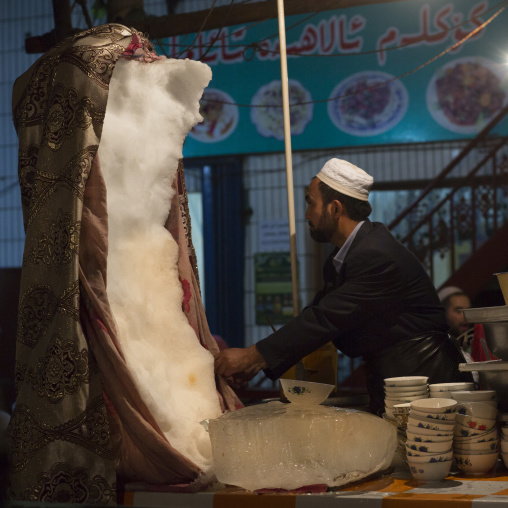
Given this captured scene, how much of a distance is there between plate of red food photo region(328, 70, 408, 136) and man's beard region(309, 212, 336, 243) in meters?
4.84

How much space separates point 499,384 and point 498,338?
20 cm

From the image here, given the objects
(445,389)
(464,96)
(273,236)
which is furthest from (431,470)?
(273,236)

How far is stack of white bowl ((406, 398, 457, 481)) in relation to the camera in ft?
7.61

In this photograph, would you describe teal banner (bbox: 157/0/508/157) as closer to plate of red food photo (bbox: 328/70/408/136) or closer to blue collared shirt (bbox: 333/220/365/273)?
plate of red food photo (bbox: 328/70/408/136)

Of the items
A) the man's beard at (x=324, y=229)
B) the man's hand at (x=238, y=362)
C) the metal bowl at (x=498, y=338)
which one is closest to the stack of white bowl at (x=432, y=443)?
the metal bowl at (x=498, y=338)

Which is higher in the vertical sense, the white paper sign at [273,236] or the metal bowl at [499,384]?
the white paper sign at [273,236]

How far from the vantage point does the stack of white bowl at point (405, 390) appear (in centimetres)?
262

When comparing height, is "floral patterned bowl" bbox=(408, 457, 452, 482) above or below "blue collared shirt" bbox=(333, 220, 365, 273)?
below

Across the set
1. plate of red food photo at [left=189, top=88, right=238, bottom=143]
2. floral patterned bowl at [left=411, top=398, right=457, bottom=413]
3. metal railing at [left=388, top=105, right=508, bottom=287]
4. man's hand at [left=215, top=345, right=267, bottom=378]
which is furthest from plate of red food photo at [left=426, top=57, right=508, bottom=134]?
floral patterned bowl at [left=411, top=398, right=457, bottom=413]

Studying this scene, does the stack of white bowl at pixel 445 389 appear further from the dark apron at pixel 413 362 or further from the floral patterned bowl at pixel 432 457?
the dark apron at pixel 413 362

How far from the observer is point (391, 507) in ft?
6.96

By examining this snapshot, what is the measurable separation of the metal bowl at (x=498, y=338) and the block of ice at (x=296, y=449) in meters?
0.50

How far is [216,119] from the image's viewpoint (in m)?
8.52

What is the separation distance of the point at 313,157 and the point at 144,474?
621 centimetres
